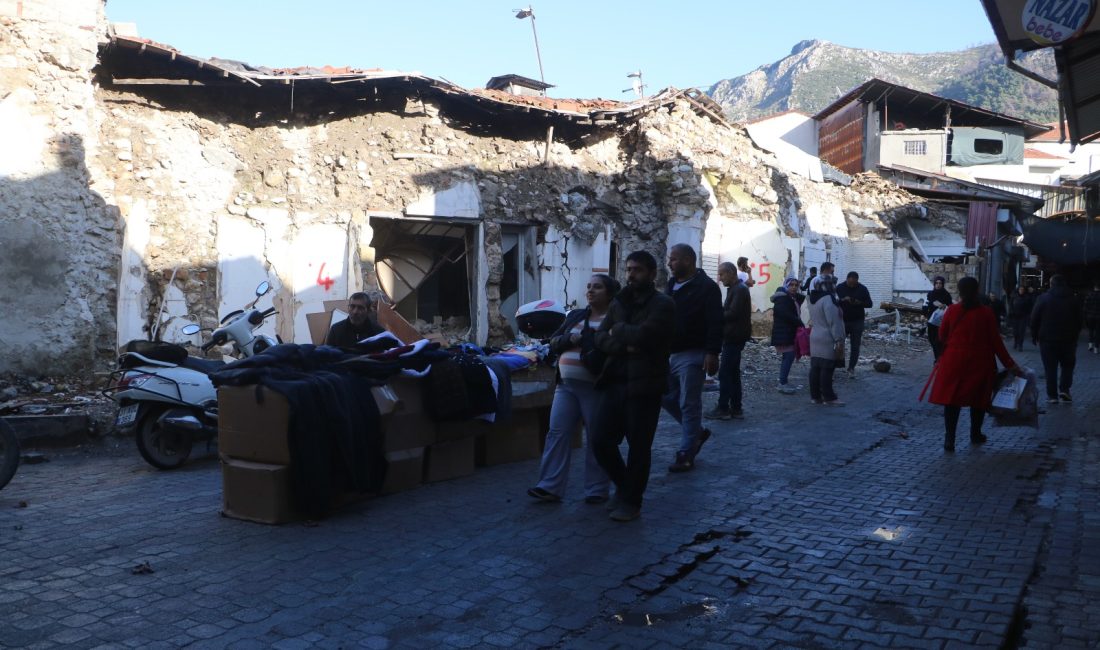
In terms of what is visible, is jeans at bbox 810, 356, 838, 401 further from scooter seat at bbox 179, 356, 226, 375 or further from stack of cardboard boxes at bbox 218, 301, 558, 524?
scooter seat at bbox 179, 356, 226, 375

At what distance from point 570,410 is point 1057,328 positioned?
8180mm

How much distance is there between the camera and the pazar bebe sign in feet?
17.2

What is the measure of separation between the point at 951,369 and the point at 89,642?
7509 millimetres

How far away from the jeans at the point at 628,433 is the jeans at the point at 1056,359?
8.05m

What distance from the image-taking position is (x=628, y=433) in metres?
5.64

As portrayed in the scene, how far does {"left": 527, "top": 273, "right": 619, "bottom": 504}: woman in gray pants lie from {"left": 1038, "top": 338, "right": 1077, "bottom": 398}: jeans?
7986 mm

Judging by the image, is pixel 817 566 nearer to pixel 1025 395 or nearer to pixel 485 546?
pixel 485 546

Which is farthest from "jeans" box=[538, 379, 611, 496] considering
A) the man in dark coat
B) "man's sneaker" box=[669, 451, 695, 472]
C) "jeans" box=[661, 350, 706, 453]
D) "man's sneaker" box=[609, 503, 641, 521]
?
the man in dark coat

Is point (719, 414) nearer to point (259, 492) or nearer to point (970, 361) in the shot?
point (970, 361)

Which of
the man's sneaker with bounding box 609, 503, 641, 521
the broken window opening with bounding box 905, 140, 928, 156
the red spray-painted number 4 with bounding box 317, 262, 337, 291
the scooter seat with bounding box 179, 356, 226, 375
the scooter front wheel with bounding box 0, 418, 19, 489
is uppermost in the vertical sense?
the broken window opening with bounding box 905, 140, 928, 156

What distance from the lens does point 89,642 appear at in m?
3.62

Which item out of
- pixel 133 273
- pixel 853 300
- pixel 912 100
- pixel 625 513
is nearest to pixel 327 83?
pixel 133 273

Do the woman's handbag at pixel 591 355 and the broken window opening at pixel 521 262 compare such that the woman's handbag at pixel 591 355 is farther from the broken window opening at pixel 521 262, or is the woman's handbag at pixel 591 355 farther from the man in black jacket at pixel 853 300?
the broken window opening at pixel 521 262

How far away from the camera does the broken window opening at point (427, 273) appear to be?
666 inches
